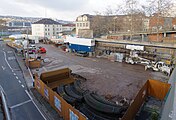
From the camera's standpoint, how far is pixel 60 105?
34.4ft

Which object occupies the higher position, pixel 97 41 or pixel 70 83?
pixel 97 41

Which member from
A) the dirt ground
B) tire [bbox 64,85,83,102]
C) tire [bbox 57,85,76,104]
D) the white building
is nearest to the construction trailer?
the dirt ground

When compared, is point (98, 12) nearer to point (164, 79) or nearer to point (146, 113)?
point (164, 79)

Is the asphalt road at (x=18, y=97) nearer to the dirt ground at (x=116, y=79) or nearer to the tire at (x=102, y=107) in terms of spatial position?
the tire at (x=102, y=107)

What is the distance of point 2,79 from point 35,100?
832 centimetres

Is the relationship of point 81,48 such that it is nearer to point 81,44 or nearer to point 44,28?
point 81,44

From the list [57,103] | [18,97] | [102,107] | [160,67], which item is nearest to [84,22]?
[160,67]

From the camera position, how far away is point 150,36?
36.8m

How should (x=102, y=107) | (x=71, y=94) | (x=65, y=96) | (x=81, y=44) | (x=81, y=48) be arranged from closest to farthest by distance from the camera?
(x=102, y=107) < (x=65, y=96) < (x=71, y=94) < (x=81, y=44) < (x=81, y=48)

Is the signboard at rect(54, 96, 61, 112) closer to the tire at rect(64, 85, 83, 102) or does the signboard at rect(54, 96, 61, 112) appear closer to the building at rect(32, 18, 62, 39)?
the tire at rect(64, 85, 83, 102)

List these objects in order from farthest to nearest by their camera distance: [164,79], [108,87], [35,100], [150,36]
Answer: [150,36]
[164,79]
[108,87]
[35,100]

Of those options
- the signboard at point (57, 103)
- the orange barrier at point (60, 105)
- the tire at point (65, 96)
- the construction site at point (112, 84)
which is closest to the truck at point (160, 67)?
the construction site at point (112, 84)

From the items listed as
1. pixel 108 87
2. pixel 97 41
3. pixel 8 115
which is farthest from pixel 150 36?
pixel 8 115

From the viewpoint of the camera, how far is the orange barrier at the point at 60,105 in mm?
8579
